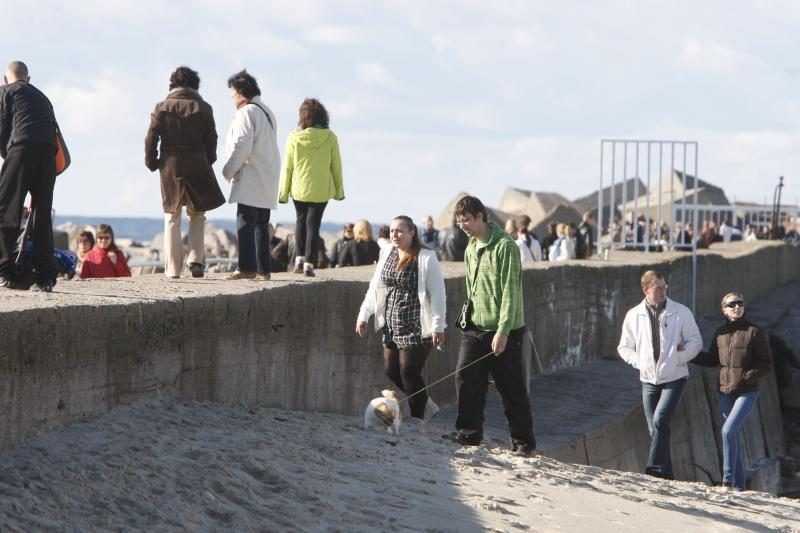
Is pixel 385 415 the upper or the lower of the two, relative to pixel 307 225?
lower

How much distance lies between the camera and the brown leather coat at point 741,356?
1199 centimetres

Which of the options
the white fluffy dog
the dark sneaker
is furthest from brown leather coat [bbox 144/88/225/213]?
the white fluffy dog

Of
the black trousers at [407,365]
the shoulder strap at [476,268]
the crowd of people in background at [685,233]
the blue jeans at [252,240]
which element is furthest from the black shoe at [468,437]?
the crowd of people in background at [685,233]

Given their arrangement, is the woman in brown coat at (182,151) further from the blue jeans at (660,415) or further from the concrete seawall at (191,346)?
the blue jeans at (660,415)

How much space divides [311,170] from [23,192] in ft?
12.3

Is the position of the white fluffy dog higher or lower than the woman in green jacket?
lower

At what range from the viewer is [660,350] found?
1157 centimetres

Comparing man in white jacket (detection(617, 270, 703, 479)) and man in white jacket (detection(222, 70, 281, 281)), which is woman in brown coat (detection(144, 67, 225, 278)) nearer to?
man in white jacket (detection(222, 70, 281, 281))

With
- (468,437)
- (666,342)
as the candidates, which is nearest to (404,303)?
(468,437)

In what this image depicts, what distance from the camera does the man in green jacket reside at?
31.0 feet

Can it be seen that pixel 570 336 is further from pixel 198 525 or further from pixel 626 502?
pixel 198 525

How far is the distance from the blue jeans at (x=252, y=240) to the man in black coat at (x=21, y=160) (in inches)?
79.2

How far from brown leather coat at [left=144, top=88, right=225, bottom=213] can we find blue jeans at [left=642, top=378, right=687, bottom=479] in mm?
3554

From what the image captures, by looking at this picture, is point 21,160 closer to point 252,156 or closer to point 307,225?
point 252,156
